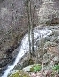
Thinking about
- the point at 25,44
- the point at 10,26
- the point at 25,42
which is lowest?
the point at 25,44

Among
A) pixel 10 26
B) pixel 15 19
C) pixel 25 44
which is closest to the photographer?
pixel 25 44

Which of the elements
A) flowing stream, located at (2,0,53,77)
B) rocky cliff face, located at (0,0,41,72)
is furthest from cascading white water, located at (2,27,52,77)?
rocky cliff face, located at (0,0,41,72)

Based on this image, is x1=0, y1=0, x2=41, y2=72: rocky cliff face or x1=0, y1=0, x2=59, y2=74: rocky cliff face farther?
x1=0, y1=0, x2=59, y2=74: rocky cliff face

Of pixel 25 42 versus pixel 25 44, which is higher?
pixel 25 42

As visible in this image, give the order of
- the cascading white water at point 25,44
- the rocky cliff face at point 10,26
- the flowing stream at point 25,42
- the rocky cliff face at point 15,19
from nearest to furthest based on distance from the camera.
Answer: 1. the flowing stream at point 25,42
2. the cascading white water at point 25,44
3. the rocky cliff face at point 10,26
4. the rocky cliff face at point 15,19

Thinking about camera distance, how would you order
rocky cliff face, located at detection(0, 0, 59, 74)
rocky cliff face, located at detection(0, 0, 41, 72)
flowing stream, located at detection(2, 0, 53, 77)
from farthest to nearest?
rocky cliff face, located at detection(0, 0, 59, 74)
rocky cliff face, located at detection(0, 0, 41, 72)
flowing stream, located at detection(2, 0, 53, 77)

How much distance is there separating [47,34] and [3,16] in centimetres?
673

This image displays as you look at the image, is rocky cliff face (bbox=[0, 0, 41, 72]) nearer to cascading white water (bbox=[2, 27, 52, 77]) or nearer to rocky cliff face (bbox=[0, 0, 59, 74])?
rocky cliff face (bbox=[0, 0, 59, 74])

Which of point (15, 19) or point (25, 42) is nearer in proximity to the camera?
point (25, 42)

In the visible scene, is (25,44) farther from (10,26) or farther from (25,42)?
(10,26)

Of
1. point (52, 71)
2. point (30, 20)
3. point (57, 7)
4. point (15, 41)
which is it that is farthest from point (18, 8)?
point (52, 71)

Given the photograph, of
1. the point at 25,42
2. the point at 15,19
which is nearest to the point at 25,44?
the point at 25,42

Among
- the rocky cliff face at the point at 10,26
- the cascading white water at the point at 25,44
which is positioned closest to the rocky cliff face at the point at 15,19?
the rocky cliff face at the point at 10,26

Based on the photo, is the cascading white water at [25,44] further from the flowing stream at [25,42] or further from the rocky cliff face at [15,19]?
the rocky cliff face at [15,19]
